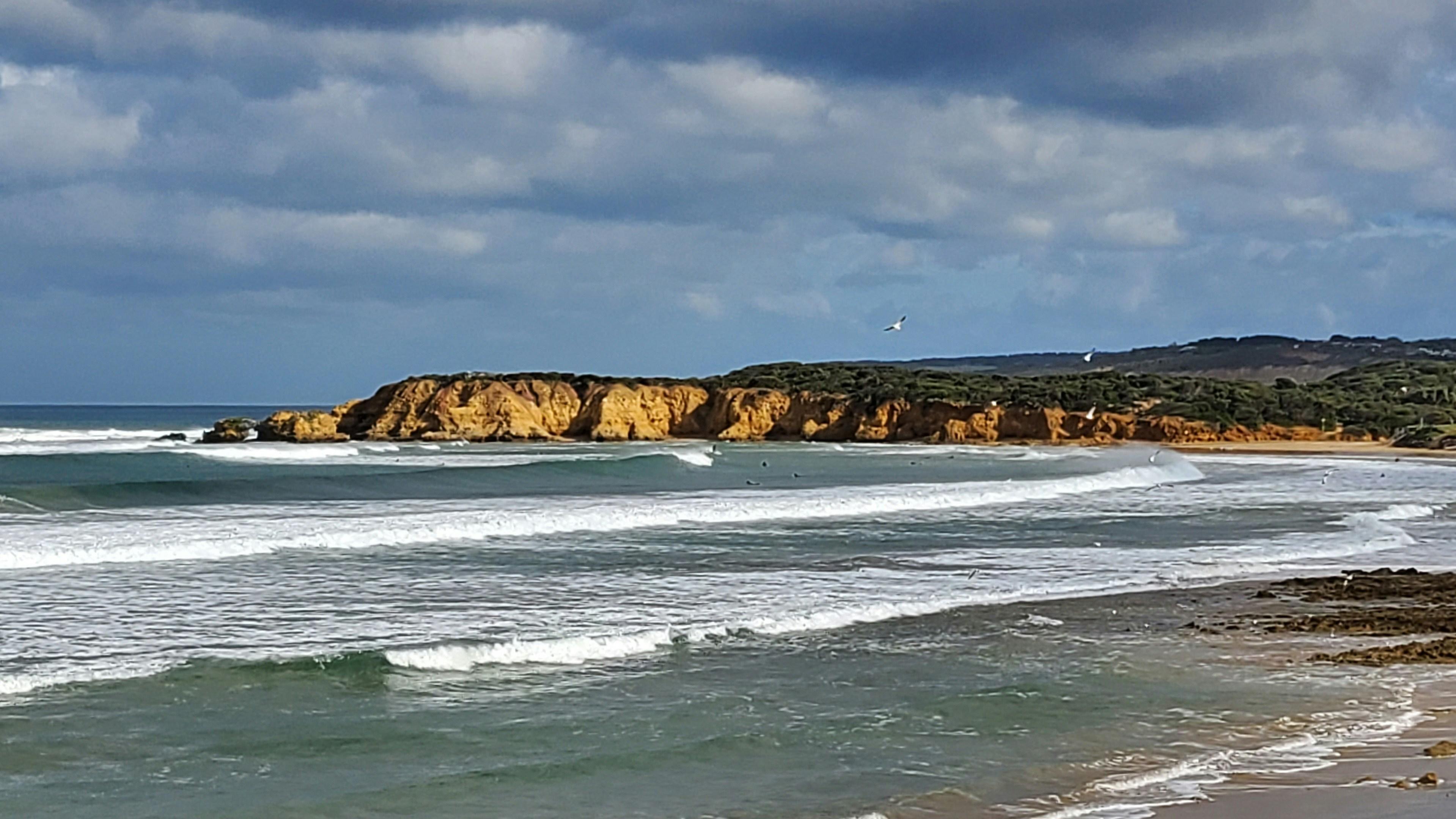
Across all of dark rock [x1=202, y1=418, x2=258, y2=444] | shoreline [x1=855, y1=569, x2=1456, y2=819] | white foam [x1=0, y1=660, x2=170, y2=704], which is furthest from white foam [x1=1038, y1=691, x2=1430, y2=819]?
dark rock [x1=202, y1=418, x2=258, y2=444]

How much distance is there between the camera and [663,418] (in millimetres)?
69438

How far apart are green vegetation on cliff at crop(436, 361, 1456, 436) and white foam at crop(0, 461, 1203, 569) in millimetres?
32147

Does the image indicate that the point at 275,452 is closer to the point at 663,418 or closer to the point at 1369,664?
the point at 663,418

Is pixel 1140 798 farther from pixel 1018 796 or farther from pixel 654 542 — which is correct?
pixel 654 542

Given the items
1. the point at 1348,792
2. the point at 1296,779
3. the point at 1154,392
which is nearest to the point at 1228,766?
the point at 1296,779

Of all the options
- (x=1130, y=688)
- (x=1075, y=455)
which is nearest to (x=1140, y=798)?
(x=1130, y=688)

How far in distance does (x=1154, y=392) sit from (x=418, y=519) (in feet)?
173

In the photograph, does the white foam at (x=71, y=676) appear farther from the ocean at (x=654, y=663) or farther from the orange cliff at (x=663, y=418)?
the orange cliff at (x=663, y=418)

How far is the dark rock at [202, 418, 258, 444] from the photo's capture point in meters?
67.4

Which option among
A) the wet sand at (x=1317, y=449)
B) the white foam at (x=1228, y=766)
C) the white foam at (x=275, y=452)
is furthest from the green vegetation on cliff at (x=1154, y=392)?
the white foam at (x=1228, y=766)

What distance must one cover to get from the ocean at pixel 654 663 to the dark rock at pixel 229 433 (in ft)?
139

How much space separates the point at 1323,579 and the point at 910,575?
15.6 ft

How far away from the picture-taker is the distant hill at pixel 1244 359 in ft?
385

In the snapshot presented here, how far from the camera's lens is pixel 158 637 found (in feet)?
40.1
